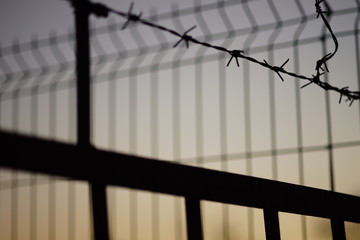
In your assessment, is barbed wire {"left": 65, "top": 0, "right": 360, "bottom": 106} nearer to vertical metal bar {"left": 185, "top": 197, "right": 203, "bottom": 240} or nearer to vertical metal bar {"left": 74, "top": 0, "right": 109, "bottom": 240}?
vertical metal bar {"left": 74, "top": 0, "right": 109, "bottom": 240}

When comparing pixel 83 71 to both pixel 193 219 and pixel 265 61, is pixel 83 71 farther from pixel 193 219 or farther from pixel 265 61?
pixel 193 219

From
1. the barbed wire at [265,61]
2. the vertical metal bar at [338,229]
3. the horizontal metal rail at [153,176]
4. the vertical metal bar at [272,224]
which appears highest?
the barbed wire at [265,61]

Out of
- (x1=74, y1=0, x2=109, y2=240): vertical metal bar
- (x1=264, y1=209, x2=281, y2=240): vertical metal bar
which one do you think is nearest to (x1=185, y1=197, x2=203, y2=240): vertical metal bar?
(x1=264, y1=209, x2=281, y2=240): vertical metal bar

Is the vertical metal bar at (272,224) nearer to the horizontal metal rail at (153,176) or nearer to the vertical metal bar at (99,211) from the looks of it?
the horizontal metal rail at (153,176)

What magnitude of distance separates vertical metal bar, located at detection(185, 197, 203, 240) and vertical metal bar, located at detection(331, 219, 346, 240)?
53 cm

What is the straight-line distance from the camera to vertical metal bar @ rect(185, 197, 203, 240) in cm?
84

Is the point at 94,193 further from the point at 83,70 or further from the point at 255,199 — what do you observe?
the point at 83,70

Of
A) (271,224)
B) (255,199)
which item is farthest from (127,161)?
(271,224)

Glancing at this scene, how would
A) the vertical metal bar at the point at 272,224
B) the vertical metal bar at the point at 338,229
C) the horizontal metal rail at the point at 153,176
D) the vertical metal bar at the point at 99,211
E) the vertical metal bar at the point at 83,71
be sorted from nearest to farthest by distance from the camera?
the horizontal metal rail at the point at 153,176 → the vertical metal bar at the point at 99,211 → the vertical metal bar at the point at 272,224 → the vertical metal bar at the point at 338,229 → the vertical metal bar at the point at 83,71

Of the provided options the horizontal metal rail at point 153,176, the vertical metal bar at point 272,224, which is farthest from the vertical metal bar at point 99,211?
the vertical metal bar at point 272,224

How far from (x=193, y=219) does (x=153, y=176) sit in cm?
20

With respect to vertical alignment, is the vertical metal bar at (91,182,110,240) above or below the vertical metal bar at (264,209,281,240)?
below

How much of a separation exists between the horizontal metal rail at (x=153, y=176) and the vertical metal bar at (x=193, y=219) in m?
0.04

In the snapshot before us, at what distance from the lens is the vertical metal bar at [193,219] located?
0.84 m
